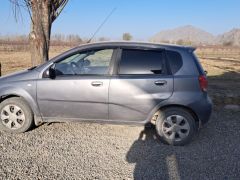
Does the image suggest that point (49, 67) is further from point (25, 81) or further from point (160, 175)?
point (160, 175)

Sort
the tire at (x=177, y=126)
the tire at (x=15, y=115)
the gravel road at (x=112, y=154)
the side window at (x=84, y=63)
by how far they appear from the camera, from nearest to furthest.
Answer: the gravel road at (x=112, y=154), the tire at (x=177, y=126), the side window at (x=84, y=63), the tire at (x=15, y=115)

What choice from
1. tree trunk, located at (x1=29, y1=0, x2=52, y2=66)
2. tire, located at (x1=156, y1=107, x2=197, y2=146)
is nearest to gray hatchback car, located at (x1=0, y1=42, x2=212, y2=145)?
tire, located at (x1=156, y1=107, x2=197, y2=146)

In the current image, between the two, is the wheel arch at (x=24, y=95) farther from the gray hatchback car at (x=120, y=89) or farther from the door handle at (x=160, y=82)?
the door handle at (x=160, y=82)

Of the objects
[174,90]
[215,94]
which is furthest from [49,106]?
[215,94]

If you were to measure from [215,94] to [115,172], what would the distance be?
5.38m

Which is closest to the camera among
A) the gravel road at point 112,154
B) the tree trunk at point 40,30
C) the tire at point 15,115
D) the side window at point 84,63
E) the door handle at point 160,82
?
the gravel road at point 112,154

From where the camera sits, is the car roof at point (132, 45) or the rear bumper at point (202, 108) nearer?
the rear bumper at point (202, 108)

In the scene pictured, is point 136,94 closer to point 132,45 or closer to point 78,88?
point 132,45

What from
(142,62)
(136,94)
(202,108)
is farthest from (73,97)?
(202,108)

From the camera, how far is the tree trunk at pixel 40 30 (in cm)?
743

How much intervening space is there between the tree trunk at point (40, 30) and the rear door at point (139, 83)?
3446 mm

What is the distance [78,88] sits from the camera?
4.91 metres

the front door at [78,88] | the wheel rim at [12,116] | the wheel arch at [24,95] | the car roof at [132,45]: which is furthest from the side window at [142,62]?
the wheel rim at [12,116]

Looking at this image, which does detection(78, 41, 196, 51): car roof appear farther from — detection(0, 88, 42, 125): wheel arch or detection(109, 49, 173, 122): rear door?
detection(0, 88, 42, 125): wheel arch
